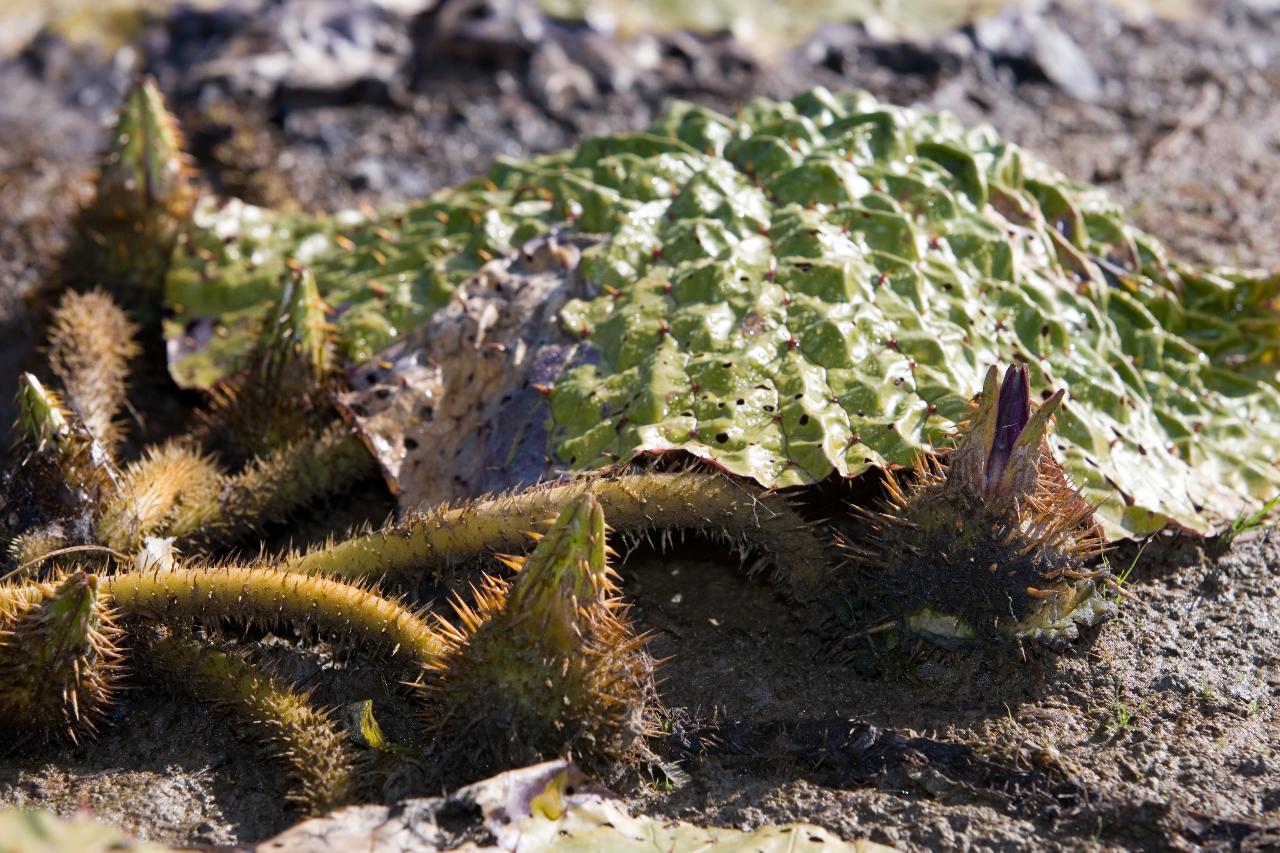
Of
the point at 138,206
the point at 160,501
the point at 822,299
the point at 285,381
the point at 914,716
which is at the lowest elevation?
the point at 914,716

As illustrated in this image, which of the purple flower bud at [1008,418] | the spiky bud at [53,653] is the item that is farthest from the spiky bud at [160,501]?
the purple flower bud at [1008,418]

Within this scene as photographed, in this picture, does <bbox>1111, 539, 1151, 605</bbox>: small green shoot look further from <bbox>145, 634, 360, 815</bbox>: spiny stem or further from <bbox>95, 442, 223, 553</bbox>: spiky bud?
<bbox>95, 442, 223, 553</bbox>: spiky bud

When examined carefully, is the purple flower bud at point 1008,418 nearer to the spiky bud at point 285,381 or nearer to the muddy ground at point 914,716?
the muddy ground at point 914,716

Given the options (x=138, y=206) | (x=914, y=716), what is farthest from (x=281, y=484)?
(x=914, y=716)

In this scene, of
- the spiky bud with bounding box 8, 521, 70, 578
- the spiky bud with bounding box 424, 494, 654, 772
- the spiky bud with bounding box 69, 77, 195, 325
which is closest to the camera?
the spiky bud with bounding box 424, 494, 654, 772

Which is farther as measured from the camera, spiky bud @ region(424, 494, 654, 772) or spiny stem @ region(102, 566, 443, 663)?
spiny stem @ region(102, 566, 443, 663)

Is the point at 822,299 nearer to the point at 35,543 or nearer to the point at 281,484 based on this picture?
the point at 281,484

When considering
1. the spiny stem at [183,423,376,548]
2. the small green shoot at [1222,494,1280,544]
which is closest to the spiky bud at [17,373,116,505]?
the spiny stem at [183,423,376,548]
